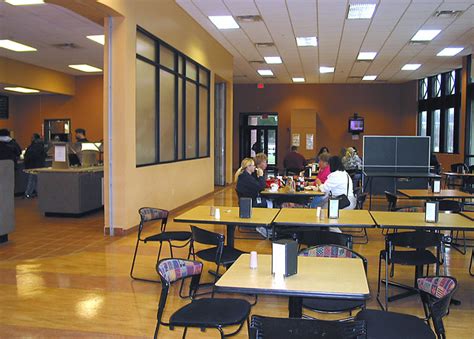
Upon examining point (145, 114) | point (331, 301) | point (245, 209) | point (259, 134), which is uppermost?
point (145, 114)

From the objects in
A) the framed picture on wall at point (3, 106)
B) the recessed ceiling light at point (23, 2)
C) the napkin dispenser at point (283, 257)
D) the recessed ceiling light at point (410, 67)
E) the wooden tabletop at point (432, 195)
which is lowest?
the wooden tabletop at point (432, 195)

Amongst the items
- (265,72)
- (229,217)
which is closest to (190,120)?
(229,217)

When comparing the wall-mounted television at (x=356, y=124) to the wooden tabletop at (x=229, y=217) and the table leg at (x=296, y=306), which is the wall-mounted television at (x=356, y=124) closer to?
the wooden tabletop at (x=229, y=217)

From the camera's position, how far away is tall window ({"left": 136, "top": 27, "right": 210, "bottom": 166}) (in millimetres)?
7914

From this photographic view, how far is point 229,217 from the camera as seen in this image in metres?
4.76

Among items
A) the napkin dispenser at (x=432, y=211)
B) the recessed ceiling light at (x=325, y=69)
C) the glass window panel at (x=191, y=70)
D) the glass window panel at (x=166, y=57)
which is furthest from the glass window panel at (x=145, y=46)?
the recessed ceiling light at (x=325, y=69)

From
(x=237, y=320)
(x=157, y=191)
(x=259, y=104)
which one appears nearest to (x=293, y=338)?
(x=237, y=320)

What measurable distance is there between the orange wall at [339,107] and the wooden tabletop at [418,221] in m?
15.5

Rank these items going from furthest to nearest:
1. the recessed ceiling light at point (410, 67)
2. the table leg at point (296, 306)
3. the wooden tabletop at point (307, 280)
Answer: the recessed ceiling light at point (410, 67)
the table leg at point (296, 306)
the wooden tabletop at point (307, 280)

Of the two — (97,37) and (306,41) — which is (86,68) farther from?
(306,41)

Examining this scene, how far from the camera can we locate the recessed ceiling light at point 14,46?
11199 mm

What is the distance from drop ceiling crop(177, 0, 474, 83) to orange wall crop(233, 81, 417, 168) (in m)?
3.45

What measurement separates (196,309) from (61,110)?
48.8 ft

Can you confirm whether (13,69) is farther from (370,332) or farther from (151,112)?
(370,332)
